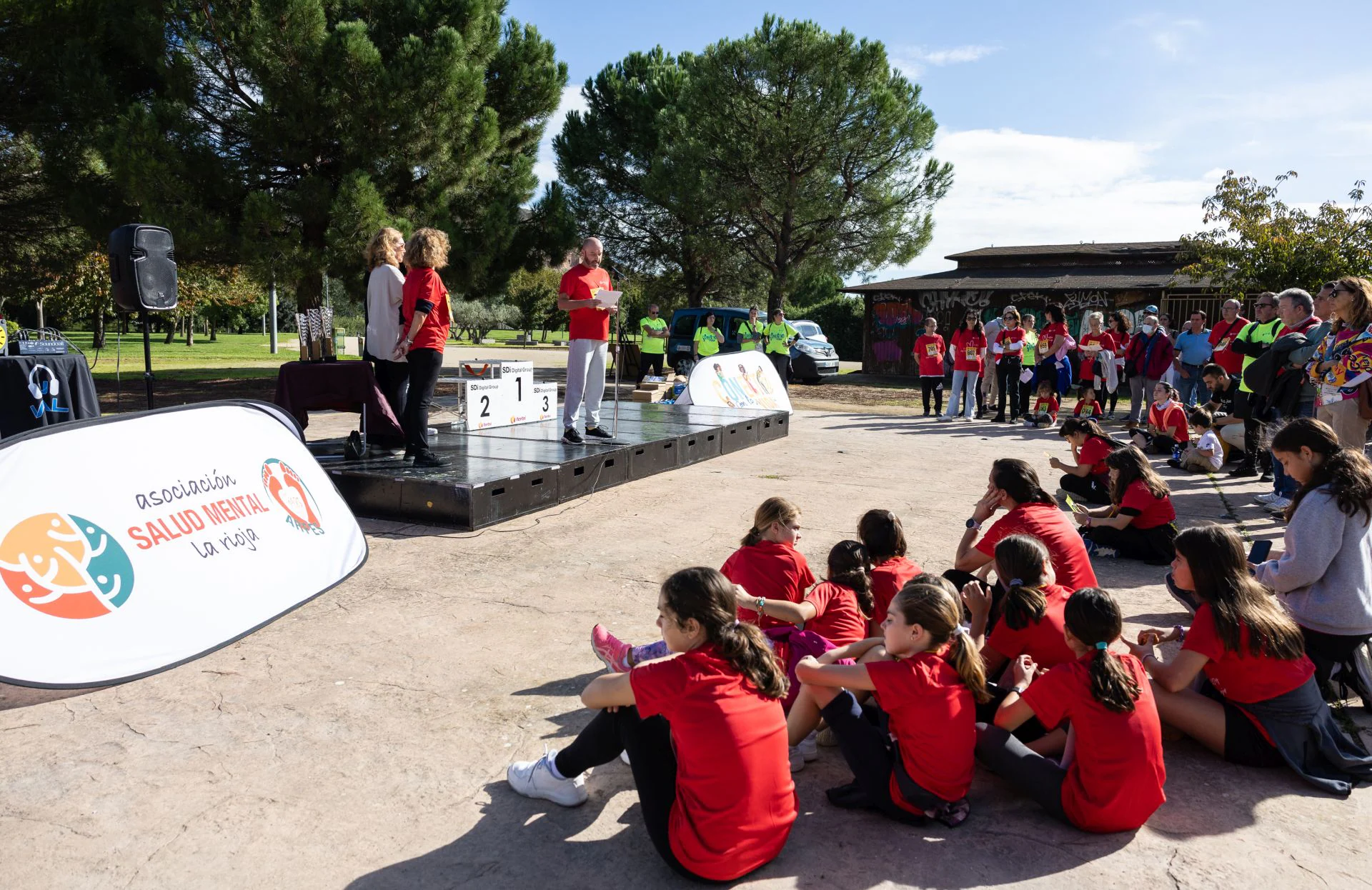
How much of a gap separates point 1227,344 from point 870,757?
444 inches

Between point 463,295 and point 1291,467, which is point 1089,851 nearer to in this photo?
point 1291,467

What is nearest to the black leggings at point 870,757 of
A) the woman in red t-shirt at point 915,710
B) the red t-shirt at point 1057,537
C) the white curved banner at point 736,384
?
the woman in red t-shirt at point 915,710

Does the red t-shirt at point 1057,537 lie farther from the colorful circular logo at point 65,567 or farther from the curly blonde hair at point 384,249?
the curly blonde hair at point 384,249

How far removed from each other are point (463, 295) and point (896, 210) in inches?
551

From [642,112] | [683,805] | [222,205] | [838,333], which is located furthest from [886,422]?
[838,333]

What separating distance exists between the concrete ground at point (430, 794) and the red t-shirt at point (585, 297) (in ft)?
12.4

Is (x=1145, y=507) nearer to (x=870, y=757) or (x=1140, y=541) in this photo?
(x=1140, y=541)

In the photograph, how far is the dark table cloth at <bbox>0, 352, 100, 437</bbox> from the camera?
7.20 m

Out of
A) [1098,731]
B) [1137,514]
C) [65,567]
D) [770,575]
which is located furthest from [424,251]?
[1098,731]

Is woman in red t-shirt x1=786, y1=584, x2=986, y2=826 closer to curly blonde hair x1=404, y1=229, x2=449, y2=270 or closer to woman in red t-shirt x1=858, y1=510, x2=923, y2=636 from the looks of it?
woman in red t-shirt x1=858, y1=510, x2=923, y2=636

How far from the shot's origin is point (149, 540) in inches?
161

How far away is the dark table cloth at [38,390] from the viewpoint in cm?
720

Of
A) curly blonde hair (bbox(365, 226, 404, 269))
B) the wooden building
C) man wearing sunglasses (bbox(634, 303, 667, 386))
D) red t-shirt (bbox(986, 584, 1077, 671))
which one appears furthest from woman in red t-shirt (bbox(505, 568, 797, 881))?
the wooden building

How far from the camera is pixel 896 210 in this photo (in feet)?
88.4
